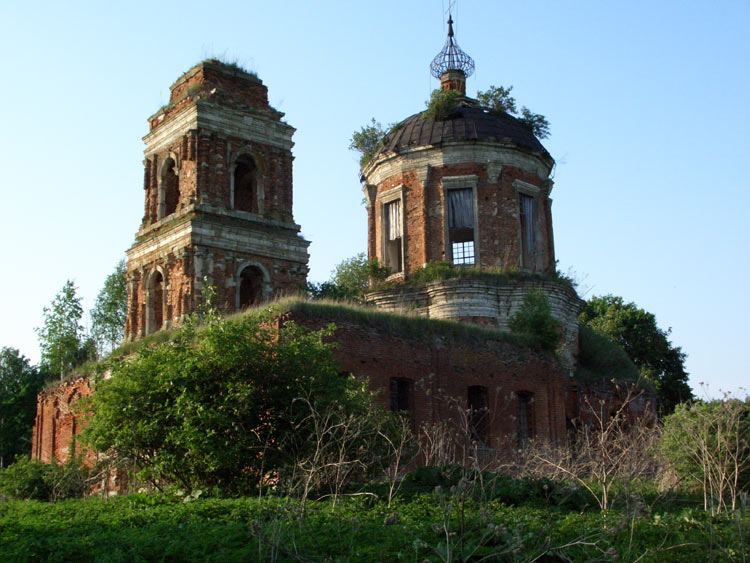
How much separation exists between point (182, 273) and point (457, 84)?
1303cm

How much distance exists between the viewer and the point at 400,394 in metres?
20.5

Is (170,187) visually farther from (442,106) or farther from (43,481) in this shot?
(43,481)

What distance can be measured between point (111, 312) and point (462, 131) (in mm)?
20737

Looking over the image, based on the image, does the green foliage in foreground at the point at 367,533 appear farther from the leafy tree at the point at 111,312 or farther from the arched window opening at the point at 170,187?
the leafy tree at the point at 111,312

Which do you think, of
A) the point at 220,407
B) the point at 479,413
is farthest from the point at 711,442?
the point at 479,413

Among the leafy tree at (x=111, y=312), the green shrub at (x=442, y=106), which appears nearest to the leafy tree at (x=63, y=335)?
the leafy tree at (x=111, y=312)

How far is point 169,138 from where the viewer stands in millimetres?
27703

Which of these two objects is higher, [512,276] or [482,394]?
[512,276]

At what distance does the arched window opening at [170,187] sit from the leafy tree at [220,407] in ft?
46.4

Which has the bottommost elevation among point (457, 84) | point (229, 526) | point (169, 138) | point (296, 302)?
point (229, 526)

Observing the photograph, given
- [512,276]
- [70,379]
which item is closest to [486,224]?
[512,276]

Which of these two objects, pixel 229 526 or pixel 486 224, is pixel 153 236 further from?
pixel 229 526

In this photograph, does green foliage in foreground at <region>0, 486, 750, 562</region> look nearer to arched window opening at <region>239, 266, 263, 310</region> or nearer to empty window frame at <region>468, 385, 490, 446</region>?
empty window frame at <region>468, 385, 490, 446</region>

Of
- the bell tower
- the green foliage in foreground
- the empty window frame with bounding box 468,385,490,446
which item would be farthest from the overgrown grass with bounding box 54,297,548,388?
the green foliage in foreground
